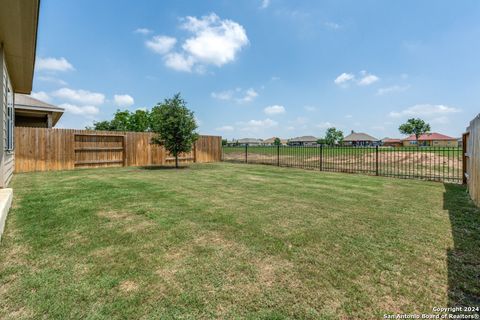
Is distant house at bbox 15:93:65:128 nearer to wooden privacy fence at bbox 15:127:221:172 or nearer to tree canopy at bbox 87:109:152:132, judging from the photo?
wooden privacy fence at bbox 15:127:221:172

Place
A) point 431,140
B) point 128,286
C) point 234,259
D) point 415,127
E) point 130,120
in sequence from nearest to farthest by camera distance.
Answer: point 128,286 → point 234,259 → point 130,120 → point 415,127 → point 431,140

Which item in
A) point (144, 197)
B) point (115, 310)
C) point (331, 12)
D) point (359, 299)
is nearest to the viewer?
point (115, 310)

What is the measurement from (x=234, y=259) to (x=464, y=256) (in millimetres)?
2349

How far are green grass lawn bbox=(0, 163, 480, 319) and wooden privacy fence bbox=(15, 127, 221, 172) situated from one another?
694 cm

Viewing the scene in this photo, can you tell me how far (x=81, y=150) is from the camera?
1104 cm

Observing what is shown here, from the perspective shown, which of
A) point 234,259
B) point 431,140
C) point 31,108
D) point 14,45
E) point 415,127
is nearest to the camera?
point 234,259

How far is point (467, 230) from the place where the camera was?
3.13 metres

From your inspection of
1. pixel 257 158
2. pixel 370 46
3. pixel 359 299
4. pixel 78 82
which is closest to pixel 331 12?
pixel 370 46

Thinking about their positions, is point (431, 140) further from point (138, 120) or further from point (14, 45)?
point (14, 45)

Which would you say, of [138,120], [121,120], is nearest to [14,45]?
[138,120]

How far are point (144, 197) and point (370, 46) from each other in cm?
1200

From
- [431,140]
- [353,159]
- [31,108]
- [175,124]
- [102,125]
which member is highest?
[102,125]

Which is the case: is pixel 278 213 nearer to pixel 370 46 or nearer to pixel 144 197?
pixel 144 197

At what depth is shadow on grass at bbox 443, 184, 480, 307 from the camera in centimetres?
176
